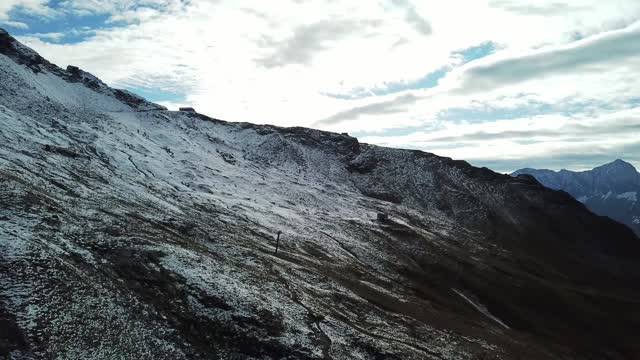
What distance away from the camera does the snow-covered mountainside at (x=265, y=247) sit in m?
31.9

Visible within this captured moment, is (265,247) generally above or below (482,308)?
above

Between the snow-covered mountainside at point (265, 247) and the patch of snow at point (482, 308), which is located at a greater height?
the snow-covered mountainside at point (265, 247)

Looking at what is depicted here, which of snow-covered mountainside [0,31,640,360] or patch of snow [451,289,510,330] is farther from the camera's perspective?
patch of snow [451,289,510,330]

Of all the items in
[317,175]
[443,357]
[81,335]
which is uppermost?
[317,175]

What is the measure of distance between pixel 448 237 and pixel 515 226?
4171 cm

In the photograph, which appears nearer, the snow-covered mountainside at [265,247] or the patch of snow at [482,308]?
the snow-covered mountainside at [265,247]

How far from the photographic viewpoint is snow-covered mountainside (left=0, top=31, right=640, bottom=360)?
3194cm

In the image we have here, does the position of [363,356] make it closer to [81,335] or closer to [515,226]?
[81,335]

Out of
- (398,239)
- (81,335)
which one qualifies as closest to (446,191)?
(398,239)

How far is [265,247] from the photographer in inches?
2645

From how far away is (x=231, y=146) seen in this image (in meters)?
172

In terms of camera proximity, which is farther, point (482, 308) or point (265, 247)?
point (482, 308)

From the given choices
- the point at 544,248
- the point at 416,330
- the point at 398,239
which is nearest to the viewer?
the point at 416,330

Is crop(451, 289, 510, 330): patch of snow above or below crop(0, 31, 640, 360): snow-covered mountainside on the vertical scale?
below
